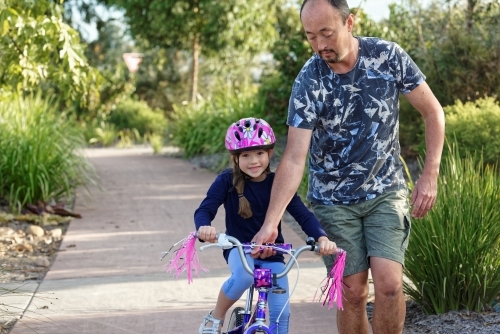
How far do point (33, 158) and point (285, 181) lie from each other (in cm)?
666

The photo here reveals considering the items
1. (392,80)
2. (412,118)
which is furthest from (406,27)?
(392,80)

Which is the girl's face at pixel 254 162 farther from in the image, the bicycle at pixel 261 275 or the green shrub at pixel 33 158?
the green shrub at pixel 33 158

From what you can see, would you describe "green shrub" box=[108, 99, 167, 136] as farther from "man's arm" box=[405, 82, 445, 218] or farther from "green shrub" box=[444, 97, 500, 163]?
"man's arm" box=[405, 82, 445, 218]

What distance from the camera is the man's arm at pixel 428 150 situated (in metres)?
4.36

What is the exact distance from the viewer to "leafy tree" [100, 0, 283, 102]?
2223cm

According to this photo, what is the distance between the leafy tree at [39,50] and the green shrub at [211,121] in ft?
19.6

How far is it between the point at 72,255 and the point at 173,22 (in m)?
15.0

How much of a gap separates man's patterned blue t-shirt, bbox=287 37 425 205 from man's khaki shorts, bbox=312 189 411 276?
0.05 meters

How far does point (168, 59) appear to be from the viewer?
111 feet

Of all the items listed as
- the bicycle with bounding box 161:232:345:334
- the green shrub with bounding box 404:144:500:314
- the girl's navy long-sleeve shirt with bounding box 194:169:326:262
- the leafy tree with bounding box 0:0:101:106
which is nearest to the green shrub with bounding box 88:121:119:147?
the leafy tree with bounding box 0:0:101:106

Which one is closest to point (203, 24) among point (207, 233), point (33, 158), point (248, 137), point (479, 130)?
point (33, 158)

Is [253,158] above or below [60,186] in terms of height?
above

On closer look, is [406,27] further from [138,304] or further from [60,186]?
[138,304]

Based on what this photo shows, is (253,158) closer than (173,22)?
Yes
